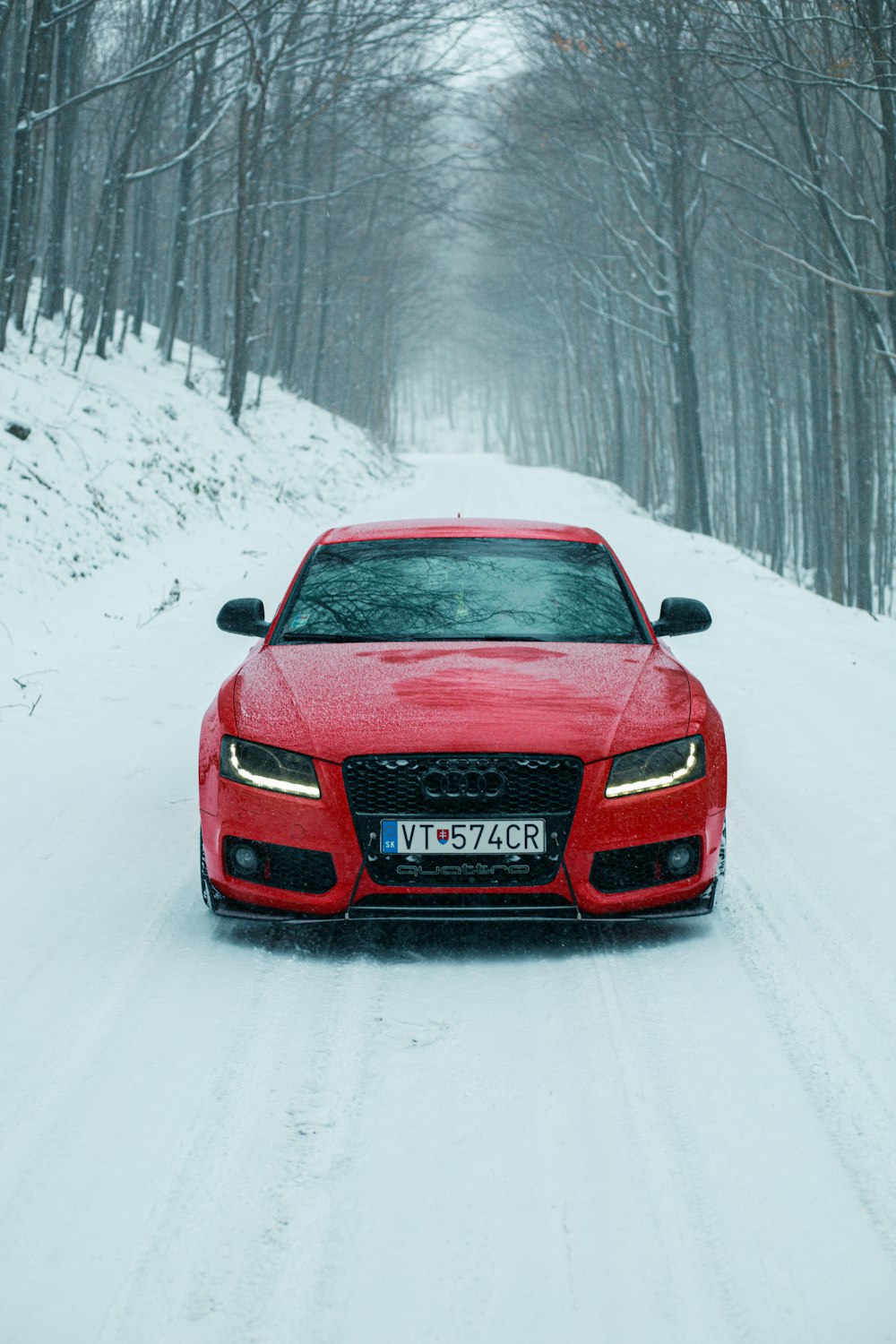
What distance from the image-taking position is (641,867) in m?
3.96

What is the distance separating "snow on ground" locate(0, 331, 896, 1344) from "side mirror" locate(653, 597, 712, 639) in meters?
0.93

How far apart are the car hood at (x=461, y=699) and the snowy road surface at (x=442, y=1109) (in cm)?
70

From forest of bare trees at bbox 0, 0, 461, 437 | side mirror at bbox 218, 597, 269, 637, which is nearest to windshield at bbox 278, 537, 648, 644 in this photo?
side mirror at bbox 218, 597, 269, 637

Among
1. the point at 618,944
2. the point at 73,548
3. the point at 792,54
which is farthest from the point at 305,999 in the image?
the point at 792,54

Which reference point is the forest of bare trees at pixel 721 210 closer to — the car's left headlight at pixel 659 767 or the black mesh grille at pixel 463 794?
the car's left headlight at pixel 659 767

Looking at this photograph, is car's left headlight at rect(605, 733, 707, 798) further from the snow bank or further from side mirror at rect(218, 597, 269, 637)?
the snow bank

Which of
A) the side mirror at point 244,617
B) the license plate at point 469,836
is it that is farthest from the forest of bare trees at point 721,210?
the license plate at point 469,836

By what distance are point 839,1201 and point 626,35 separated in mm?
18394

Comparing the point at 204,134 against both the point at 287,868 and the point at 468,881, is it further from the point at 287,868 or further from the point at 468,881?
the point at 468,881

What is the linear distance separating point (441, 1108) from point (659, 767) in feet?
4.76

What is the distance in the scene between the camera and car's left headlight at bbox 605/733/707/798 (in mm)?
3926

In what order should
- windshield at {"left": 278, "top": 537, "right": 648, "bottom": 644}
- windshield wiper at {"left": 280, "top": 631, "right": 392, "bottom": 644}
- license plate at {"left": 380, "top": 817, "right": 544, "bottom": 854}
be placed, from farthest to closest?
windshield at {"left": 278, "top": 537, "right": 648, "bottom": 644} < windshield wiper at {"left": 280, "top": 631, "right": 392, "bottom": 644} < license plate at {"left": 380, "top": 817, "right": 544, "bottom": 854}

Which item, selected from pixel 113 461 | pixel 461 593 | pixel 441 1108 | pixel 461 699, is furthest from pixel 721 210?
pixel 441 1108

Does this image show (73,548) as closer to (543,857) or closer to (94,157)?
(543,857)
